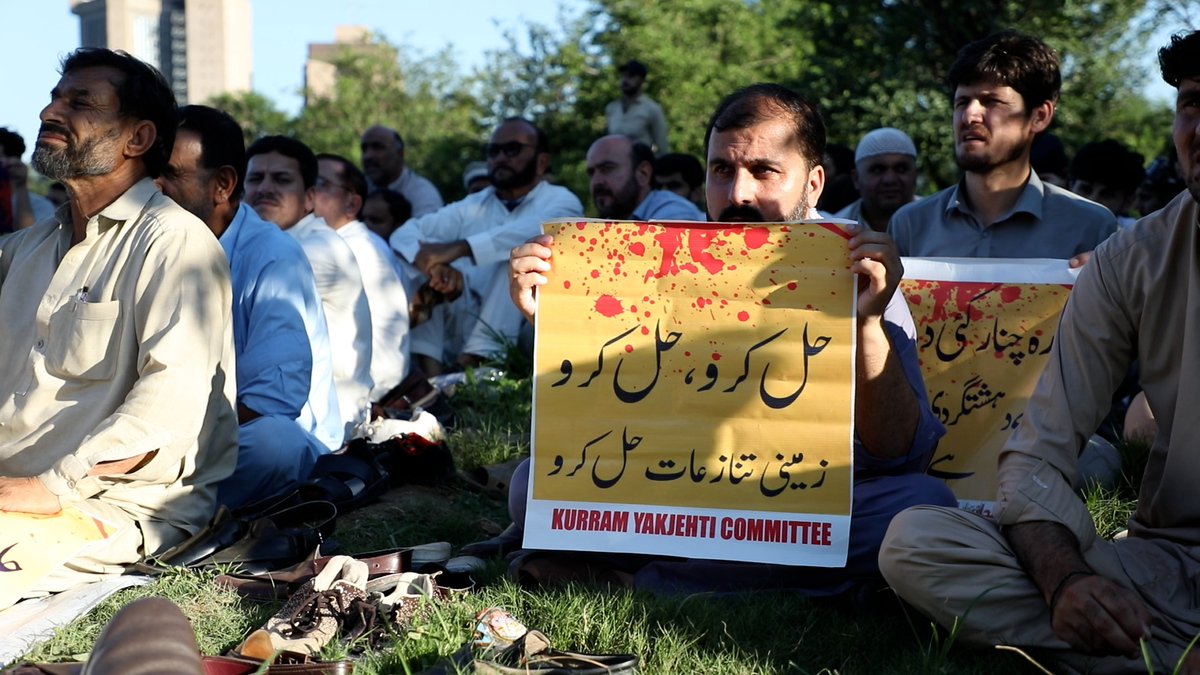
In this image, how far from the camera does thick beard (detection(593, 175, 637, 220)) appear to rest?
9.24m

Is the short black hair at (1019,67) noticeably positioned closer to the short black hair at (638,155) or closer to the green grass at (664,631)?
the green grass at (664,631)

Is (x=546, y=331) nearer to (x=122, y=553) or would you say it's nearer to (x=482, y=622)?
(x=482, y=622)

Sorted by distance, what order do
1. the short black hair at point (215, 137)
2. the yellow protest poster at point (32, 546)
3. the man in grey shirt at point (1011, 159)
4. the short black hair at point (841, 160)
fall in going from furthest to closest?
the short black hair at point (841, 160) → the short black hair at point (215, 137) → the man in grey shirt at point (1011, 159) → the yellow protest poster at point (32, 546)

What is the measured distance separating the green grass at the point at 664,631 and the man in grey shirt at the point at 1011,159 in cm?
244

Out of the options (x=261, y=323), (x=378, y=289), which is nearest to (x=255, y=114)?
(x=378, y=289)

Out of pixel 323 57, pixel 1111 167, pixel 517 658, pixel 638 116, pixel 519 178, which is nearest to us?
pixel 517 658

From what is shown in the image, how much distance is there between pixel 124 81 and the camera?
4422 millimetres

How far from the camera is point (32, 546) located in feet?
12.0

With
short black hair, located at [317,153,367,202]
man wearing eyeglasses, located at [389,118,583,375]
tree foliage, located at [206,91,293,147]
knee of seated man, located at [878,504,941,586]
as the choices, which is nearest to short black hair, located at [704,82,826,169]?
knee of seated man, located at [878,504,941,586]

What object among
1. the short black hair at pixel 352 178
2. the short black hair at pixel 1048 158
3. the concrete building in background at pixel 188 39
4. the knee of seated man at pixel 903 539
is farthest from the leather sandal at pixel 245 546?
the concrete building in background at pixel 188 39

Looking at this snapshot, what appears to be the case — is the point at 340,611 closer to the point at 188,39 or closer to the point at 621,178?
the point at 621,178

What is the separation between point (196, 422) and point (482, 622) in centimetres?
149

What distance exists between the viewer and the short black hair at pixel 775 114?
3.81 m

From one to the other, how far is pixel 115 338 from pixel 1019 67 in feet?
12.8
